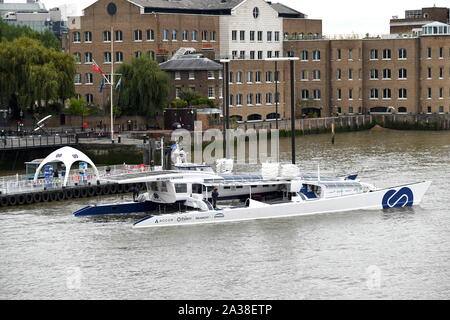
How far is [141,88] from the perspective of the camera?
9212 cm

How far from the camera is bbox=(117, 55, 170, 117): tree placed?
9212 centimetres

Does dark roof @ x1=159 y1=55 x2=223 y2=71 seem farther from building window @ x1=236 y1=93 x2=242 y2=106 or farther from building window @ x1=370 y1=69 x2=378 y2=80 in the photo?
building window @ x1=370 y1=69 x2=378 y2=80

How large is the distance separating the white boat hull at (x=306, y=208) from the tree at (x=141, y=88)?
38346 mm

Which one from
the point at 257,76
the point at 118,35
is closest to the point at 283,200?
the point at 118,35

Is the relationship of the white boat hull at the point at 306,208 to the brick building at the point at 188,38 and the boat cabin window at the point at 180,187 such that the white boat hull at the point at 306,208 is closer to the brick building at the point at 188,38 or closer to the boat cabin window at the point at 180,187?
the boat cabin window at the point at 180,187

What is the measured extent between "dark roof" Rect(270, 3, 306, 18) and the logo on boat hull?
2589 inches

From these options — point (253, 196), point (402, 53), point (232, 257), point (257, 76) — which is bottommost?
point (232, 257)

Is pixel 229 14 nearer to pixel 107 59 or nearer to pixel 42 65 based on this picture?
pixel 107 59

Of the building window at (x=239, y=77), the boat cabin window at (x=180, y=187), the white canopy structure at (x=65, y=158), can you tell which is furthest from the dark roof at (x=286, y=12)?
the boat cabin window at (x=180, y=187)

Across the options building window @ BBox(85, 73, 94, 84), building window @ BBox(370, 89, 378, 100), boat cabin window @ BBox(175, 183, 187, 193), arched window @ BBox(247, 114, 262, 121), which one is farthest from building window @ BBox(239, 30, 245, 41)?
boat cabin window @ BBox(175, 183, 187, 193)

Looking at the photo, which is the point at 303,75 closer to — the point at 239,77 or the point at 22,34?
the point at 239,77

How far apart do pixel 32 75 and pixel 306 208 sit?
37208 millimetres

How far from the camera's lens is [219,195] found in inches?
2189
